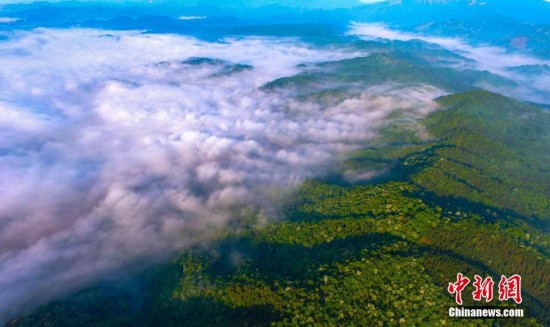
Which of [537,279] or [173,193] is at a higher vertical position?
[537,279]

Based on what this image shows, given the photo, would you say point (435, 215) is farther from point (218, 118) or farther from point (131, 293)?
point (218, 118)

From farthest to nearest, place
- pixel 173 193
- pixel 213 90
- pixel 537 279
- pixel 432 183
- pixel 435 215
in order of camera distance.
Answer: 1. pixel 213 90
2. pixel 173 193
3. pixel 432 183
4. pixel 435 215
5. pixel 537 279

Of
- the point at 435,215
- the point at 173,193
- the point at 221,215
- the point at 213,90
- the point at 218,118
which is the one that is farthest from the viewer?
the point at 213,90

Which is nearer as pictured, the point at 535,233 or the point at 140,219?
the point at 535,233

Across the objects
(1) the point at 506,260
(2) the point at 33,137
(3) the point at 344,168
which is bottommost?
(2) the point at 33,137

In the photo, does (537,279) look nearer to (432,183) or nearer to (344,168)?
(432,183)

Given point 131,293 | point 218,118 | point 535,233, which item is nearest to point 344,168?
point 535,233
